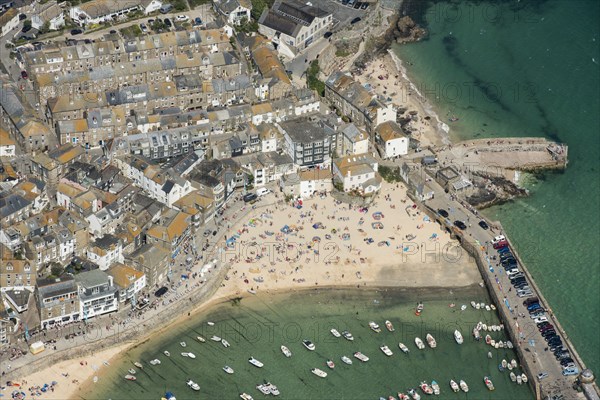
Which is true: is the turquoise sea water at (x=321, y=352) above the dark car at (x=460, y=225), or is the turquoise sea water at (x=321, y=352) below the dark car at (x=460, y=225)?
below

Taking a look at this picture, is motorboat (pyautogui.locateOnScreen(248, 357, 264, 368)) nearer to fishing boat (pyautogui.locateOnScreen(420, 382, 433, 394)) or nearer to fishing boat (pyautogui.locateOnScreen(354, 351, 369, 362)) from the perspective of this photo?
fishing boat (pyautogui.locateOnScreen(354, 351, 369, 362))

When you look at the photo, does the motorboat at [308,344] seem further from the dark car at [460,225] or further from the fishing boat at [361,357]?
the dark car at [460,225]

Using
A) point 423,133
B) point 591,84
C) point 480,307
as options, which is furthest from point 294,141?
point 591,84

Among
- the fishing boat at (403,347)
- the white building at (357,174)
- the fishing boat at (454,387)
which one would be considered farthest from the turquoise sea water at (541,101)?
the fishing boat at (403,347)

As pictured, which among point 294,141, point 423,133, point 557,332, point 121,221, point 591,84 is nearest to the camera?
point 557,332

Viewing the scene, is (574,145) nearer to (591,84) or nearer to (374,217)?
(591,84)

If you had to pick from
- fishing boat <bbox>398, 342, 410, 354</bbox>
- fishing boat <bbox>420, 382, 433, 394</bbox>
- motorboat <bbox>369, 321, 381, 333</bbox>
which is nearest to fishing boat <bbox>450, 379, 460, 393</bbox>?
fishing boat <bbox>420, 382, 433, 394</bbox>
